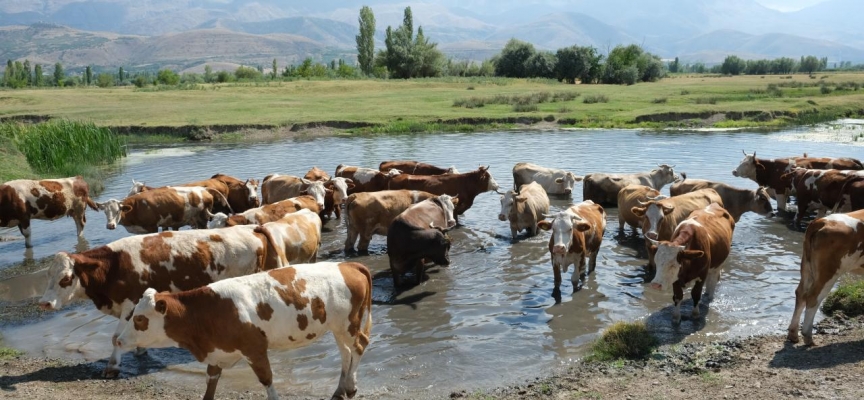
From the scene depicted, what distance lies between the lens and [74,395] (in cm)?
898

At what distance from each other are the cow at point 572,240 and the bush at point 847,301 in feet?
13.1

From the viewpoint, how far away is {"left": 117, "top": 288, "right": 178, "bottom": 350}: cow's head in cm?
768

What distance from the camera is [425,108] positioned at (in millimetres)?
47688

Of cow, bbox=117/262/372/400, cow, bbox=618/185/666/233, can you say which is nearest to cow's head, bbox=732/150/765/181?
cow, bbox=618/185/666/233

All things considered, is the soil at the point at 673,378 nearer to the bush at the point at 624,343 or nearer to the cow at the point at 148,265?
the bush at the point at 624,343

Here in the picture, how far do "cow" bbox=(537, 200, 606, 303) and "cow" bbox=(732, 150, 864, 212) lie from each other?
862 cm

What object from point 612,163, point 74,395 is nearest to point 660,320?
point 74,395

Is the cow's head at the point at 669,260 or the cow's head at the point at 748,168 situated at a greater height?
the cow's head at the point at 748,168

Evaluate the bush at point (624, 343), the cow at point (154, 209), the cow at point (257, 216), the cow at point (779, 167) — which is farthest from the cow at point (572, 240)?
the cow at point (779, 167)

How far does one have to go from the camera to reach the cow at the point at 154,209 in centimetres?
1647

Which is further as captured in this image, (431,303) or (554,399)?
(431,303)

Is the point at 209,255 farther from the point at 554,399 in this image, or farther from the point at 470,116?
the point at 470,116

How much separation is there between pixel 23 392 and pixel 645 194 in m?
13.1

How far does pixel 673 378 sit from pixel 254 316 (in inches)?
207
